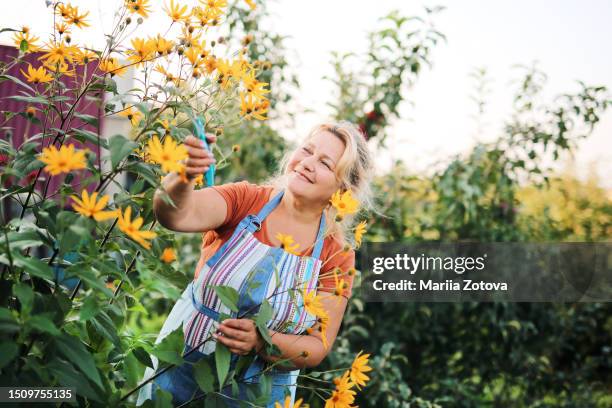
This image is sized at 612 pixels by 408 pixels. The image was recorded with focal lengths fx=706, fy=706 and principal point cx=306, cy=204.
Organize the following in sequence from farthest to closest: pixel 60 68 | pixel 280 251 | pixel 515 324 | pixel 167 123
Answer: pixel 515 324, pixel 280 251, pixel 60 68, pixel 167 123

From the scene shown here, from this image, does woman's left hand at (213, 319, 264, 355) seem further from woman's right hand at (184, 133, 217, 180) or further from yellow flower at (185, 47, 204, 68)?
yellow flower at (185, 47, 204, 68)

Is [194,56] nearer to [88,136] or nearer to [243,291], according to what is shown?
[88,136]

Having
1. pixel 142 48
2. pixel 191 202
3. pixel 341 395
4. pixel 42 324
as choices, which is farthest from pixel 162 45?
pixel 341 395

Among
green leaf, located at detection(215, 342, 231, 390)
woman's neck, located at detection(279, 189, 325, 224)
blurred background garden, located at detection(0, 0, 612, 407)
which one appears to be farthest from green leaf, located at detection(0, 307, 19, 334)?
blurred background garden, located at detection(0, 0, 612, 407)

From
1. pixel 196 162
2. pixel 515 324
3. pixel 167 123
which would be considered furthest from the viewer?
pixel 515 324

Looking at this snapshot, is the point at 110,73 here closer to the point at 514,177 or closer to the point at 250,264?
the point at 250,264

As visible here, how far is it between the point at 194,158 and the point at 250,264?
372 millimetres

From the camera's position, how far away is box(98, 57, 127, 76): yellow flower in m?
1.16

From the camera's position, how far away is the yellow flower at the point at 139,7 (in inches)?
43.8

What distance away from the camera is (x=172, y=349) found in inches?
41.6

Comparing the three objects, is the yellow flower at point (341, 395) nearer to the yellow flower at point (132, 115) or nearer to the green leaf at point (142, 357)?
the green leaf at point (142, 357)

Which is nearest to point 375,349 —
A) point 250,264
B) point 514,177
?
point 514,177

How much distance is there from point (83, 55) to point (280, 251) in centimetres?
48

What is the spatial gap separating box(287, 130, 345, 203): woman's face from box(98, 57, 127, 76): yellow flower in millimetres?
373
